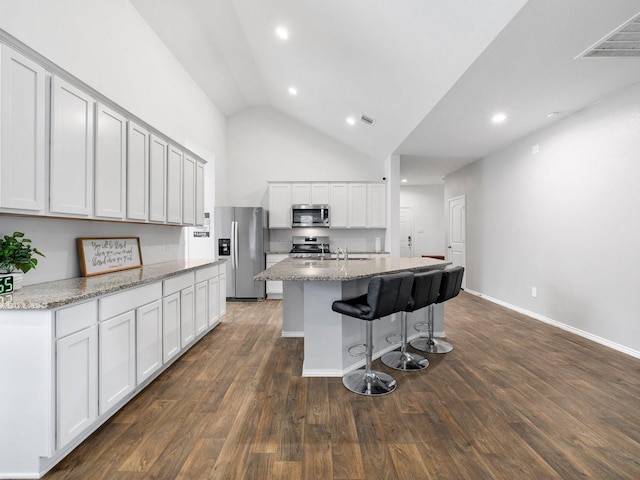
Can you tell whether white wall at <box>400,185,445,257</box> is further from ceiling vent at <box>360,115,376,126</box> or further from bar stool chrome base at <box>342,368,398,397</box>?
bar stool chrome base at <box>342,368,398,397</box>

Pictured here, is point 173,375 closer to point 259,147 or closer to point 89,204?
point 89,204

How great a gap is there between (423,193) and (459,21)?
308 inches

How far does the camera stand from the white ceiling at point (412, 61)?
2.44 metres

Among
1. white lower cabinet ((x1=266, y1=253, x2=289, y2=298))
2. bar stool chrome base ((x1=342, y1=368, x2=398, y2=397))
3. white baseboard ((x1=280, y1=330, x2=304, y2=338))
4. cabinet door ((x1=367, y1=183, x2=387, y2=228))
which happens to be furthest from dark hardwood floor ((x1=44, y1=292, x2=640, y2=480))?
cabinet door ((x1=367, y1=183, x2=387, y2=228))

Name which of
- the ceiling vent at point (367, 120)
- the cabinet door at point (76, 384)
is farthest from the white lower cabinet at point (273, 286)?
the cabinet door at point (76, 384)

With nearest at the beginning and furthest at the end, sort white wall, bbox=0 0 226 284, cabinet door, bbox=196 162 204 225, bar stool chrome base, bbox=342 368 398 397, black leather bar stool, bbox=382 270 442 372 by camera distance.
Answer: white wall, bbox=0 0 226 284 < bar stool chrome base, bbox=342 368 398 397 < black leather bar stool, bbox=382 270 442 372 < cabinet door, bbox=196 162 204 225

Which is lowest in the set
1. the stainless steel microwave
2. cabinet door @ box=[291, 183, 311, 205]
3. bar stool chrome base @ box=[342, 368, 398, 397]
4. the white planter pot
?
bar stool chrome base @ box=[342, 368, 398, 397]

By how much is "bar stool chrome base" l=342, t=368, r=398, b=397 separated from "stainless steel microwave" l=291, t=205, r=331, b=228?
3.90 m

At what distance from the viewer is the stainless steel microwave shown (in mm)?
6441

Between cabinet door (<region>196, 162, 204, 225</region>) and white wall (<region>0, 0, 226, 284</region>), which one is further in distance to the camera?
cabinet door (<region>196, 162, 204, 225</region>)

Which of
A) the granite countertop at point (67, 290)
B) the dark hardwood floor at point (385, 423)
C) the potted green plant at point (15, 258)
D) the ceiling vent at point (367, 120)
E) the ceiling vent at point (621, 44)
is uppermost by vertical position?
the ceiling vent at point (367, 120)

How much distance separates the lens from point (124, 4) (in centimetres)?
344

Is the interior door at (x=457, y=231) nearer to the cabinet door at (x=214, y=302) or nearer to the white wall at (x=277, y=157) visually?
the white wall at (x=277, y=157)

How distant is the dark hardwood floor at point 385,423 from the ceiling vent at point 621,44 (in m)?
2.64
